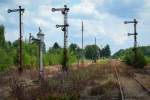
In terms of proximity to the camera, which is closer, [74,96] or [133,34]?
[74,96]

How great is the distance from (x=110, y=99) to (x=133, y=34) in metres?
52.6

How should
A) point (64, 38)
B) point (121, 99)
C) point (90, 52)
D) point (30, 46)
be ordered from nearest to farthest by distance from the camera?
point (121, 99) < point (64, 38) < point (30, 46) < point (90, 52)

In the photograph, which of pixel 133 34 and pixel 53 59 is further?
pixel 53 59

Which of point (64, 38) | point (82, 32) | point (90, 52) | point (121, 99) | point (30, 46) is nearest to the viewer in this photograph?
point (121, 99)

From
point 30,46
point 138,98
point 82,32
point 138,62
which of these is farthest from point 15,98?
point 30,46

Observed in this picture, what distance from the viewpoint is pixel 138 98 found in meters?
20.9

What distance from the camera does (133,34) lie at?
72.0 metres

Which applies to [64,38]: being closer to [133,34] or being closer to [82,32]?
[133,34]

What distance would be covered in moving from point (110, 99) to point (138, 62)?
42187 mm

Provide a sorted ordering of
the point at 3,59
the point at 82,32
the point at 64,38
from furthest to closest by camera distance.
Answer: the point at 82,32, the point at 3,59, the point at 64,38

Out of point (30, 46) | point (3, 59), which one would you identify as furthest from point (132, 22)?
point (30, 46)

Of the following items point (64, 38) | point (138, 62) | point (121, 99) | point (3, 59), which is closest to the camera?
point (121, 99)

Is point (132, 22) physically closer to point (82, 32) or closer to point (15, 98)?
point (82, 32)

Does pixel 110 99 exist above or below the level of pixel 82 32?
below
